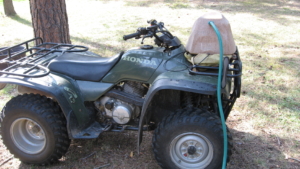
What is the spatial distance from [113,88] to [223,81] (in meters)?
1.21

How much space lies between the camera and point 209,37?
118 inches

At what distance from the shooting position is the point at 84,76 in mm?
3307

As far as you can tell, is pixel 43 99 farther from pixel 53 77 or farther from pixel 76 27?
pixel 76 27

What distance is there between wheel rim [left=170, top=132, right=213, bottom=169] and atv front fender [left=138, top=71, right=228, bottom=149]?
422mm

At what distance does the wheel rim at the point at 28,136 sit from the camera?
3.31m

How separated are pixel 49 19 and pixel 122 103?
8.26 ft

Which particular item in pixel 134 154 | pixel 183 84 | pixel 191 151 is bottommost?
pixel 134 154

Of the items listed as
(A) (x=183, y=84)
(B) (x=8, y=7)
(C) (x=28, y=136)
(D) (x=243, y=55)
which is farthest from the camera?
(B) (x=8, y=7)

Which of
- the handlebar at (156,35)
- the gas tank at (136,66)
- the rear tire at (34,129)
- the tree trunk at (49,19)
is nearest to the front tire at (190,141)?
the gas tank at (136,66)

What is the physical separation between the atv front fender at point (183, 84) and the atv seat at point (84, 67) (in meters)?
0.60

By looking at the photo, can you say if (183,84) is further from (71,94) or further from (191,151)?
(71,94)

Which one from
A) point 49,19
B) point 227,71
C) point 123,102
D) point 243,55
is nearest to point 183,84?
point 227,71

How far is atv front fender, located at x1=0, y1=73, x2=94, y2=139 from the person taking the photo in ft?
10.1

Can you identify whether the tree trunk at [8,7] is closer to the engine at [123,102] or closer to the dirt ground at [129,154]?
the dirt ground at [129,154]
